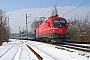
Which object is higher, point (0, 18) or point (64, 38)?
point (0, 18)

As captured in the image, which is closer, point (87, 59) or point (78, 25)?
point (87, 59)

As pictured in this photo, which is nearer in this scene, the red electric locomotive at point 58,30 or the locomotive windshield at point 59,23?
the red electric locomotive at point 58,30

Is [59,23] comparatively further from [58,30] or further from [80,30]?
[80,30]

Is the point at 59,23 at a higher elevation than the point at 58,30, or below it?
higher

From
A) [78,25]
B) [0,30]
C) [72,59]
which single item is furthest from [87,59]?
[78,25]

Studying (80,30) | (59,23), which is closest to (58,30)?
(59,23)

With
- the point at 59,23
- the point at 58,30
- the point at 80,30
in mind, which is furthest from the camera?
the point at 80,30

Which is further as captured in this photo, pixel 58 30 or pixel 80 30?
pixel 80 30

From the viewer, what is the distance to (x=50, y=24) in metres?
28.4

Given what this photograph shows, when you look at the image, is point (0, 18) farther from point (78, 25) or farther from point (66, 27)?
point (78, 25)

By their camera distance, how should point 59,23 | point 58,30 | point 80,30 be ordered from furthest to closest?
1. point 80,30
2. point 59,23
3. point 58,30

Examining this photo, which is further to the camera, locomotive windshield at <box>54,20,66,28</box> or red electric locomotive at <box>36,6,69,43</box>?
locomotive windshield at <box>54,20,66,28</box>

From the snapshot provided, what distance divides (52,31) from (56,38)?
3.87 ft

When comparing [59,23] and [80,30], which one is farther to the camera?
[80,30]
